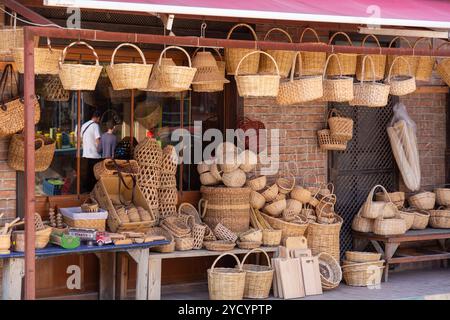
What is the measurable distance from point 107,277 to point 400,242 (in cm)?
374

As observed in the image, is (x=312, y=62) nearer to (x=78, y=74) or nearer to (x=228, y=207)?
(x=228, y=207)

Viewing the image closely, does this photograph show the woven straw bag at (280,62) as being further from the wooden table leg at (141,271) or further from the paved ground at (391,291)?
the paved ground at (391,291)

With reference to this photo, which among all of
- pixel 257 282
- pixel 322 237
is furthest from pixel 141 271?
pixel 322 237

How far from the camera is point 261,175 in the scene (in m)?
10.3

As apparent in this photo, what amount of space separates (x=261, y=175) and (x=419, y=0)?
2585 mm

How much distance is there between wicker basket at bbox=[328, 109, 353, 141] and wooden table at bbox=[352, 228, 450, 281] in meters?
1.19

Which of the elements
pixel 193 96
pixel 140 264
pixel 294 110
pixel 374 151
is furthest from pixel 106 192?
pixel 374 151

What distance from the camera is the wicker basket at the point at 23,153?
28.5ft

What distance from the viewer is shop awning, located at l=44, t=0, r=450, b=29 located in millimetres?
7062

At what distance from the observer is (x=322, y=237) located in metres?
10.2

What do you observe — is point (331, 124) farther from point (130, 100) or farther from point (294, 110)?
point (130, 100)

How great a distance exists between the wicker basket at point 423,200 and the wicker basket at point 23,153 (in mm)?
4744

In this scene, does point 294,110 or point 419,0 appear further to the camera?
point 294,110

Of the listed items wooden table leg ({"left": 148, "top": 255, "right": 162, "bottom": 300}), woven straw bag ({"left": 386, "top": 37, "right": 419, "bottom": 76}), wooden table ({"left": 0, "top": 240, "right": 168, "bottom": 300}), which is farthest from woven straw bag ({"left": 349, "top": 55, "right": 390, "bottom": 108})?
wooden table leg ({"left": 148, "top": 255, "right": 162, "bottom": 300})
